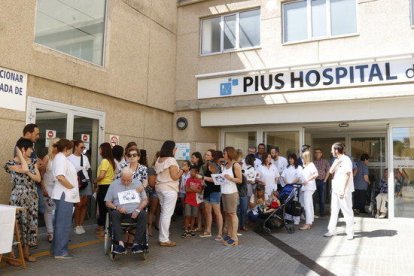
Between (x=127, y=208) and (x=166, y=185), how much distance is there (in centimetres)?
94

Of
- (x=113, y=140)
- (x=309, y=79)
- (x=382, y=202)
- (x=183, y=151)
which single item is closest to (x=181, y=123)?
(x=183, y=151)

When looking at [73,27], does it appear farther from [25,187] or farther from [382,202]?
[382,202]

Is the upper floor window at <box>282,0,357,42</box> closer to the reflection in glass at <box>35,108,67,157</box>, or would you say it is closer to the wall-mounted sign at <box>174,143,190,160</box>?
the wall-mounted sign at <box>174,143,190,160</box>

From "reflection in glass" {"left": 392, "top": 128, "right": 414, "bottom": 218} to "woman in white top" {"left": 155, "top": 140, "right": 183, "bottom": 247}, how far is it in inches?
224

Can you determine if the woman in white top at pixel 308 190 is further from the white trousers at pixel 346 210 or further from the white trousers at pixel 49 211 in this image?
the white trousers at pixel 49 211

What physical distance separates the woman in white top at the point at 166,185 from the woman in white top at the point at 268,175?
262 centimetres

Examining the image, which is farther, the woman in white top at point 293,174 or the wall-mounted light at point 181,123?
the wall-mounted light at point 181,123

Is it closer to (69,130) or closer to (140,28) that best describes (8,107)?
(69,130)

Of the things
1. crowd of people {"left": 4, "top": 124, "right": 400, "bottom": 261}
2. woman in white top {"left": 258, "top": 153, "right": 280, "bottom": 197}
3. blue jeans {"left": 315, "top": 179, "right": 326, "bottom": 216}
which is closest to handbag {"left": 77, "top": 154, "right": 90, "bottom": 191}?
crowd of people {"left": 4, "top": 124, "right": 400, "bottom": 261}

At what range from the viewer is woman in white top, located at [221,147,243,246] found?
6410 mm

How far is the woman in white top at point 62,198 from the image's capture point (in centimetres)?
528

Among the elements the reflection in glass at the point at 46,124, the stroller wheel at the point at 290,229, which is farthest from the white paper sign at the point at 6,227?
the stroller wheel at the point at 290,229

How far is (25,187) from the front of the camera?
17.5 ft

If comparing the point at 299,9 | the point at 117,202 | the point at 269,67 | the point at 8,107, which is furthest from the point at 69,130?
the point at 299,9
